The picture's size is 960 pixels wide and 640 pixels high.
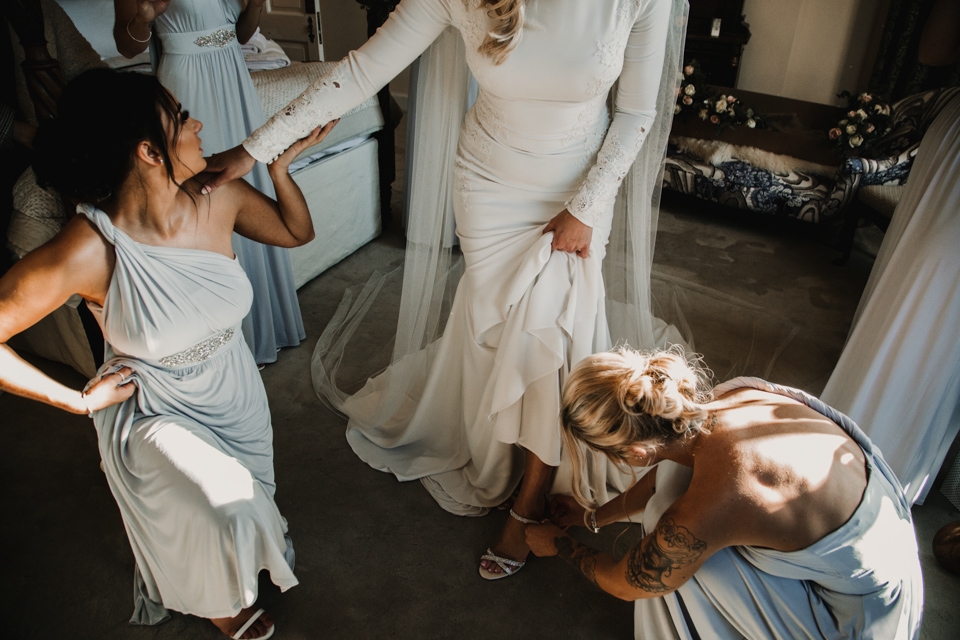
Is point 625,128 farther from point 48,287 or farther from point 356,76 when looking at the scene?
point 48,287

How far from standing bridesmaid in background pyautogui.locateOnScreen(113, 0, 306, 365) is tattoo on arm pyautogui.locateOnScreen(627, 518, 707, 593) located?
2.02m

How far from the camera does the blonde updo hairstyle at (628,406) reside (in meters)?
1.46

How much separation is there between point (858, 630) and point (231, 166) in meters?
1.96

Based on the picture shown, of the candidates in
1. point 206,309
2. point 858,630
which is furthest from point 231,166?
point 858,630

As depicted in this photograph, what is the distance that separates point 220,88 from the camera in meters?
2.60

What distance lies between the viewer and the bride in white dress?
Answer: 1811mm

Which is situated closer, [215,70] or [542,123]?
A: [542,123]

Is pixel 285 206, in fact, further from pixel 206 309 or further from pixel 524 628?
pixel 524 628

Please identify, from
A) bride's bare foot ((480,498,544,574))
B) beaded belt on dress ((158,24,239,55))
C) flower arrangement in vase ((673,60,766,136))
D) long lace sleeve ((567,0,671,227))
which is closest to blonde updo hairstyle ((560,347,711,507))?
long lace sleeve ((567,0,671,227))

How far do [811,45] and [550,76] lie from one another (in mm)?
5596

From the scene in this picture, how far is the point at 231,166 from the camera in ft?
6.16

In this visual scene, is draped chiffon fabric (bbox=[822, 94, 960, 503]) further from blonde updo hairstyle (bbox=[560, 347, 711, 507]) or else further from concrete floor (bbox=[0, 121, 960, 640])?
blonde updo hairstyle (bbox=[560, 347, 711, 507])

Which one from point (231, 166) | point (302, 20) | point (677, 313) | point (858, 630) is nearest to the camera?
point (858, 630)

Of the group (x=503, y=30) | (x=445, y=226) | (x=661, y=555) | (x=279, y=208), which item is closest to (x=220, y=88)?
(x=279, y=208)
